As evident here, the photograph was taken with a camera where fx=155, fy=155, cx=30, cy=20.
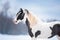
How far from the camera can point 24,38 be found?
49.4 inches

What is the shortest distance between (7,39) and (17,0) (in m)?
0.33

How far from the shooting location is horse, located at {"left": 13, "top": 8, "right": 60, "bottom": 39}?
0.98 metres

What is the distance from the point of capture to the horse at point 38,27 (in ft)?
3.22

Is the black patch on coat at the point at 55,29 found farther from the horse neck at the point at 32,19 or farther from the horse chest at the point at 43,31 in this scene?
the horse neck at the point at 32,19

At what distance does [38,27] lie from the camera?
99 cm

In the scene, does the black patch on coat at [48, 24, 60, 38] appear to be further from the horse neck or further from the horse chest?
the horse neck

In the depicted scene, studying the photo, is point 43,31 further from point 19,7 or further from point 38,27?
point 19,7

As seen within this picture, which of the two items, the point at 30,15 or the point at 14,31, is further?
the point at 14,31

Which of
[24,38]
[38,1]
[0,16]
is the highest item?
[38,1]

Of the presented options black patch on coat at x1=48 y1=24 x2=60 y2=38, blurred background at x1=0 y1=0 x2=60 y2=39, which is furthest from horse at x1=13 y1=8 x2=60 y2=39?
blurred background at x1=0 y1=0 x2=60 y2=39

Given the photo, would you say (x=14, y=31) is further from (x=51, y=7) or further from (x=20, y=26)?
(x=51, y=7)

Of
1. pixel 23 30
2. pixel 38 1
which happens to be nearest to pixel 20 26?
pixel 23 30

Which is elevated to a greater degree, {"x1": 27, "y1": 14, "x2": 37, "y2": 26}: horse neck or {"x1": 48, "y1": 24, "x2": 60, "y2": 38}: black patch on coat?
{"x1": 27, "y1": 14, "x2": 37, "y2": 26}: horse neck

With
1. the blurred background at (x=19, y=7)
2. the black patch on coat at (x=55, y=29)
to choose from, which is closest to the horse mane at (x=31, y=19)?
the black patch on coat at (x=55, y=29)
